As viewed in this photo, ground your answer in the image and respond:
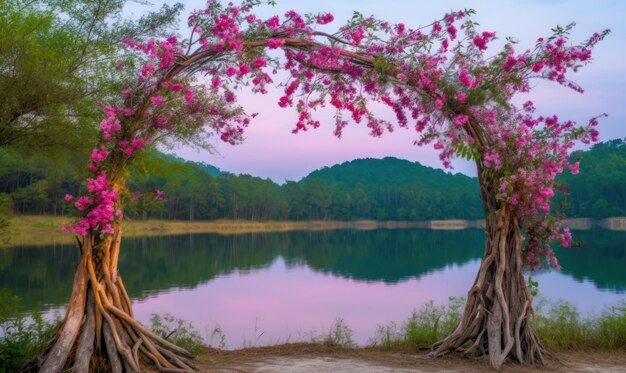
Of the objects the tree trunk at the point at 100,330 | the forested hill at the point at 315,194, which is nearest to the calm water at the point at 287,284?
the tree trunk at the point at 100,330

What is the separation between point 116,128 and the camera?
6789 mm

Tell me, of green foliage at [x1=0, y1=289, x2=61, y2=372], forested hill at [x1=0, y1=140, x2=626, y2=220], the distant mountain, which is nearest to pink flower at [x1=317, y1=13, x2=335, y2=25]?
green foliage at [x1=0, y1=289, x2=61, y2=372]

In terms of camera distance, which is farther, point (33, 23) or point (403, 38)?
point (33, 23)

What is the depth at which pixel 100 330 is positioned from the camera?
677 cm

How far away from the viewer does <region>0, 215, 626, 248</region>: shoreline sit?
154 ft

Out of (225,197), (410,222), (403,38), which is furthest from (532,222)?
(410,222)

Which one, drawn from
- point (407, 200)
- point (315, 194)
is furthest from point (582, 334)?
point (407, 200)

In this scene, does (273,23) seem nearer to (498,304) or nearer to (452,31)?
(452,31)

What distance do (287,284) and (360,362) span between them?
18.3 m

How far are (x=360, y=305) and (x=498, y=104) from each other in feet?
41.6

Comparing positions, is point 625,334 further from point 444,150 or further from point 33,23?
point 33,23

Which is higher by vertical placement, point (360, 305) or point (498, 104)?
point (498, 104)

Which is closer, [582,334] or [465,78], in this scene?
[465,78]

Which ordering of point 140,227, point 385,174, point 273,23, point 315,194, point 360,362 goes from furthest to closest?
point 385,174
point 315,194
point 140,227
point 360,362
point 273,23
